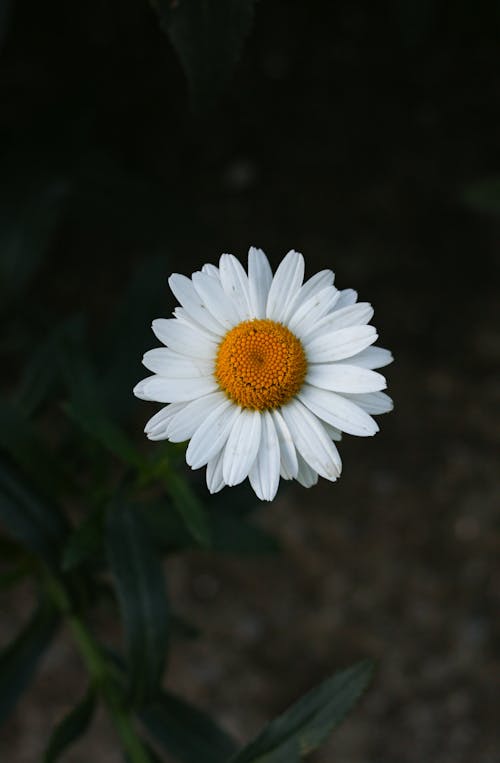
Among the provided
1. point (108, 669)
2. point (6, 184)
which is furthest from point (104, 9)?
point (108, 669)

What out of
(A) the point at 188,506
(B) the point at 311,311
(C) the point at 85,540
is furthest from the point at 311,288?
(C) the point at 85,540

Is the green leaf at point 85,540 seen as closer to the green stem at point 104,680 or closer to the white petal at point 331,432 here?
the green stem at point 104,680

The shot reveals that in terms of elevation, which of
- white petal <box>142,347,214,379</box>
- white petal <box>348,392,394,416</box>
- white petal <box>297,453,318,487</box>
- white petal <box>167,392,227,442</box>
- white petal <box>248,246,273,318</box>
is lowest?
white petal <box>297,453,318,487</box>

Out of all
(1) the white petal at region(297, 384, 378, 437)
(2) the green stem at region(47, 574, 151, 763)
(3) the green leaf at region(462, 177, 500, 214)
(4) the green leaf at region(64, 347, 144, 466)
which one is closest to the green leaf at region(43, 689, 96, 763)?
(2) the green stem at region(47, 574, 151, 763)

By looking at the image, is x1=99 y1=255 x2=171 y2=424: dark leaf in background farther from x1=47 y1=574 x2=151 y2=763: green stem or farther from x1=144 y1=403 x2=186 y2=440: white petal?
x1=144 y1=403 x2=186 y2=440: white petal

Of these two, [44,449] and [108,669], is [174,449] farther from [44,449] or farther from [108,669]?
[108,669]

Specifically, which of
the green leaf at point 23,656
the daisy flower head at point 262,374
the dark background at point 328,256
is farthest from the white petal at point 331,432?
the dark background at point 328,256
